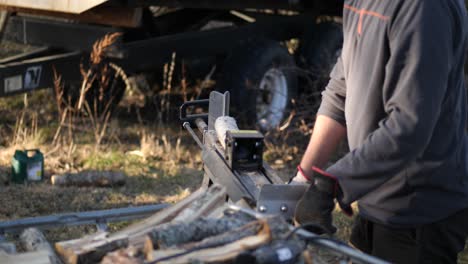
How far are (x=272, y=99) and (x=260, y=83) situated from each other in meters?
0.43

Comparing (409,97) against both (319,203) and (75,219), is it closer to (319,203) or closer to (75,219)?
(319,203)

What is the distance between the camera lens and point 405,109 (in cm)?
268

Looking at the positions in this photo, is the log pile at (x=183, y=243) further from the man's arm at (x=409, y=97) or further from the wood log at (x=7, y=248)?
the man's arm at (x=409, y=97)

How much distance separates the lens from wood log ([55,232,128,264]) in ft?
7.86

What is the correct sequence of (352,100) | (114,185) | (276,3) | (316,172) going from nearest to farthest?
(316,172)
(352,100)
(114,185)
(276,3)

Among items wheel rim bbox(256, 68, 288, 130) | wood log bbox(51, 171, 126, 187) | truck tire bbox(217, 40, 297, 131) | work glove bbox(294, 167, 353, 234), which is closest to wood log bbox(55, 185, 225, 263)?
work glove bbox(294, 167, 353, 234)

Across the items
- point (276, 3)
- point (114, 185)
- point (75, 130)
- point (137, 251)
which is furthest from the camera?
point (276, 3)

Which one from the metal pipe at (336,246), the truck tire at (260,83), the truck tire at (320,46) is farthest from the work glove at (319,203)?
the truck tire at (320,46)

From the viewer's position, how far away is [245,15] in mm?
9547

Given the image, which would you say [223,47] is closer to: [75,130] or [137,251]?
[75,130]

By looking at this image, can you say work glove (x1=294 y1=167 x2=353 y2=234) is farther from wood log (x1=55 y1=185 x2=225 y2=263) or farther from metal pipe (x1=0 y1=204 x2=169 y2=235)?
metal pipe (x1=0 y1=204 x2=169 y2=235)

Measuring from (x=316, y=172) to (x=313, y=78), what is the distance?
6556 millimetres

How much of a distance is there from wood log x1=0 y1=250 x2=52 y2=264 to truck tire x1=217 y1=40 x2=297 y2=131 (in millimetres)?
5508

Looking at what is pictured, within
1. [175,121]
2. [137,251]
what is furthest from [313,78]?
[137,251]
